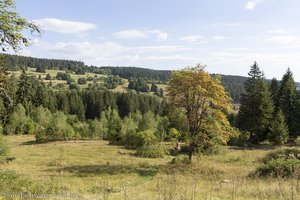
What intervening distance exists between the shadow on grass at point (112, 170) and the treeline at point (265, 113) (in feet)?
96.4

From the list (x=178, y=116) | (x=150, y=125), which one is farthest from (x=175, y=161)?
(x=150, y=125)

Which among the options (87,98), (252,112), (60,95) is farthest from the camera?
(87,98)

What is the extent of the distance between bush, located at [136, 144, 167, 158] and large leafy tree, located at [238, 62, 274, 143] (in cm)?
2142

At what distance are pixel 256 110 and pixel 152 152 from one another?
78.4 feet

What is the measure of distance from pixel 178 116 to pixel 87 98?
99158 mm

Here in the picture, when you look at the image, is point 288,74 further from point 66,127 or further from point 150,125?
point 66,127

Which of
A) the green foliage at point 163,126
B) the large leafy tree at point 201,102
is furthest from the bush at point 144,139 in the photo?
the green foliage at point 163,126

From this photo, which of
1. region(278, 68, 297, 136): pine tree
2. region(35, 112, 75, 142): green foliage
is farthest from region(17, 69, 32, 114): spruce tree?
region(278, 68, 297, 136): pine tree

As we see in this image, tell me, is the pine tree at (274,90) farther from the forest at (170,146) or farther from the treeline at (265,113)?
the treeline at (265,113)

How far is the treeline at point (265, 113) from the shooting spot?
4925cm

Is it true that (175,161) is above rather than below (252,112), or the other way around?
below

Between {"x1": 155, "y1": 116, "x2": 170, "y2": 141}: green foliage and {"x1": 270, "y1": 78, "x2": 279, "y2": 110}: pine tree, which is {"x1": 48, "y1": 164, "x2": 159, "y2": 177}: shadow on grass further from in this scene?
{"x1": 270, "y1": 78, "x2": 279, "y2": 110}: pine tree

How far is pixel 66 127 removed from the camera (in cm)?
6234

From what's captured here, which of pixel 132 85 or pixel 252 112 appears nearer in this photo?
pixel 252 112
